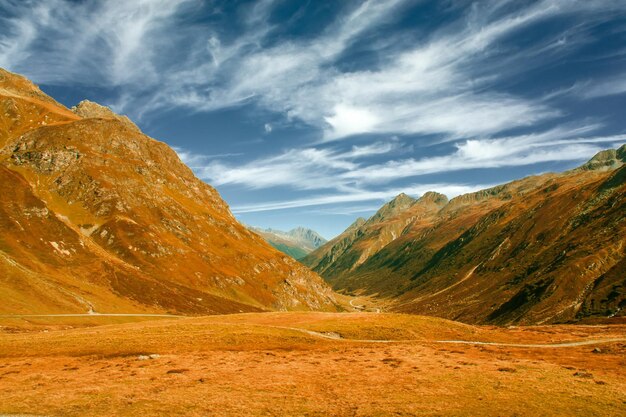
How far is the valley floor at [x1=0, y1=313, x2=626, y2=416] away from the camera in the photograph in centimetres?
2817

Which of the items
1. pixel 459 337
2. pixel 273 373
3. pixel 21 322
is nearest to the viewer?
pixel 273 373

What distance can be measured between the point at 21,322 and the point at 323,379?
108 meters

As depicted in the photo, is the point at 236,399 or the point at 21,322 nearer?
the point at 236,399

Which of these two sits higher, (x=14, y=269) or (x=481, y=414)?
(x=14, y=269)

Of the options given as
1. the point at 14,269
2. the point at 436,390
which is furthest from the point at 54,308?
the point at 436,390

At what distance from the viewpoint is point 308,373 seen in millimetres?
38406

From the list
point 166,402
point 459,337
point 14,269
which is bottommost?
point 459,337

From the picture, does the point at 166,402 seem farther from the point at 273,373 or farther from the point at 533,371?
the point at 533,371

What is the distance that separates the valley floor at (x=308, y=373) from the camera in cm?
2817

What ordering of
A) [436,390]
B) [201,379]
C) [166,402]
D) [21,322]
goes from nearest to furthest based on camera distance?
[166,402]
[436,390]
[201,379]
[21,322]

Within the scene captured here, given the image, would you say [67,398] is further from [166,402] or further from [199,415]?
[199,415]

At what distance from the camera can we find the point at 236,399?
98.5ft

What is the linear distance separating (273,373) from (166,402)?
11.7 meters

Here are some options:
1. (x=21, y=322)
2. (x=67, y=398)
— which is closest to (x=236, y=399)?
(x=67, y=398)
